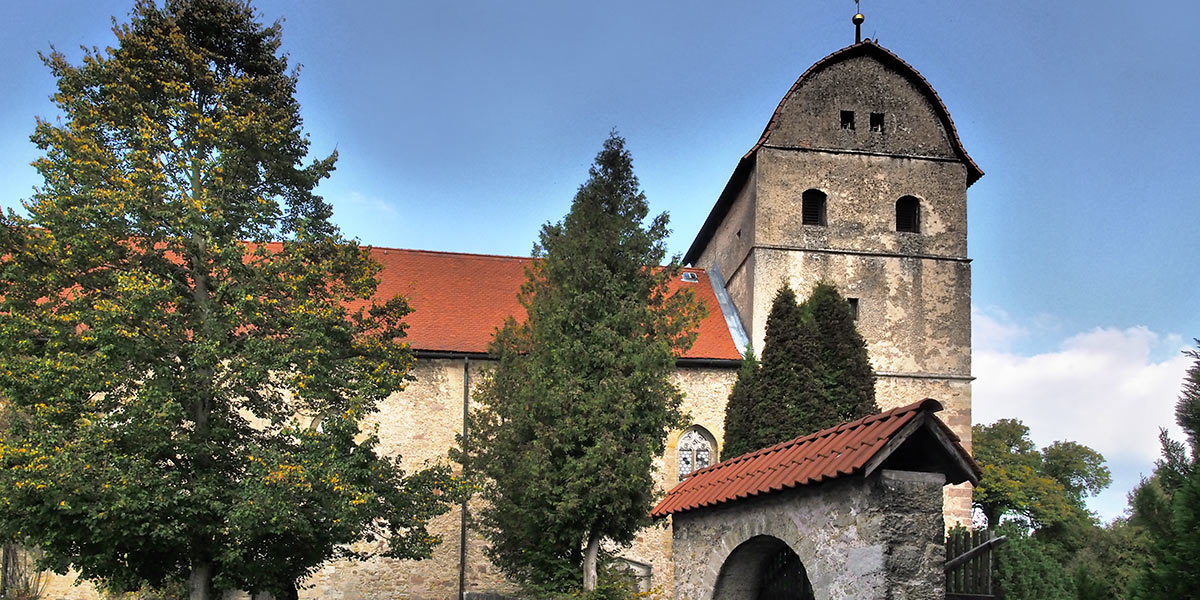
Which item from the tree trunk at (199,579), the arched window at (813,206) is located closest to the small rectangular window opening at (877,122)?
the arched window at (813,206)

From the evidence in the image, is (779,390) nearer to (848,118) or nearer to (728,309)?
(728,309)

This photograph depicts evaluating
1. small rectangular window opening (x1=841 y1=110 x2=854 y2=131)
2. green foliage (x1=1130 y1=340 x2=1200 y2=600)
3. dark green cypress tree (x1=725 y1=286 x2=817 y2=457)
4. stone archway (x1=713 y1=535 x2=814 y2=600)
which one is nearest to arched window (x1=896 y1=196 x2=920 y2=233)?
small rectangular window opening (x1=841 y1=110 x2=854 y2=131)

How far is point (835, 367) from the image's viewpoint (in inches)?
594

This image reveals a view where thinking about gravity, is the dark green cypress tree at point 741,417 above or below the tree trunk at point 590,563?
above

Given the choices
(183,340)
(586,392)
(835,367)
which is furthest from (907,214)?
(183,340)

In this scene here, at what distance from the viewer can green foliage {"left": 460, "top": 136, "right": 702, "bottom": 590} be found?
492 inches

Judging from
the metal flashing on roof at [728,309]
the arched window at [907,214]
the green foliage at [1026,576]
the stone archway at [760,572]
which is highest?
the arched window at [907,214]

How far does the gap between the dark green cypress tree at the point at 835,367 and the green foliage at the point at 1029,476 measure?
71.1 feet

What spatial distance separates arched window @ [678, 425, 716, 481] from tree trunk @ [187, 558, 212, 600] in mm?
10091

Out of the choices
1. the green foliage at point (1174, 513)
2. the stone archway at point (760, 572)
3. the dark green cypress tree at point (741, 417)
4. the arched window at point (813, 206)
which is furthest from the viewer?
the arched window at point (813, 206)

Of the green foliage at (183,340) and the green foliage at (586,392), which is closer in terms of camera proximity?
the green foliage at (183,340)

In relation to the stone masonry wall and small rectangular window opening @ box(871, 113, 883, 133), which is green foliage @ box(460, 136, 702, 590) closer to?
the stone masonry wall

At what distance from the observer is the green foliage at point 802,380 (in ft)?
47.4

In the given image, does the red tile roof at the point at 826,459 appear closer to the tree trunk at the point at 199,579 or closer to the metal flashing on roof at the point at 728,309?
the tree trunk at the point at 199,579
